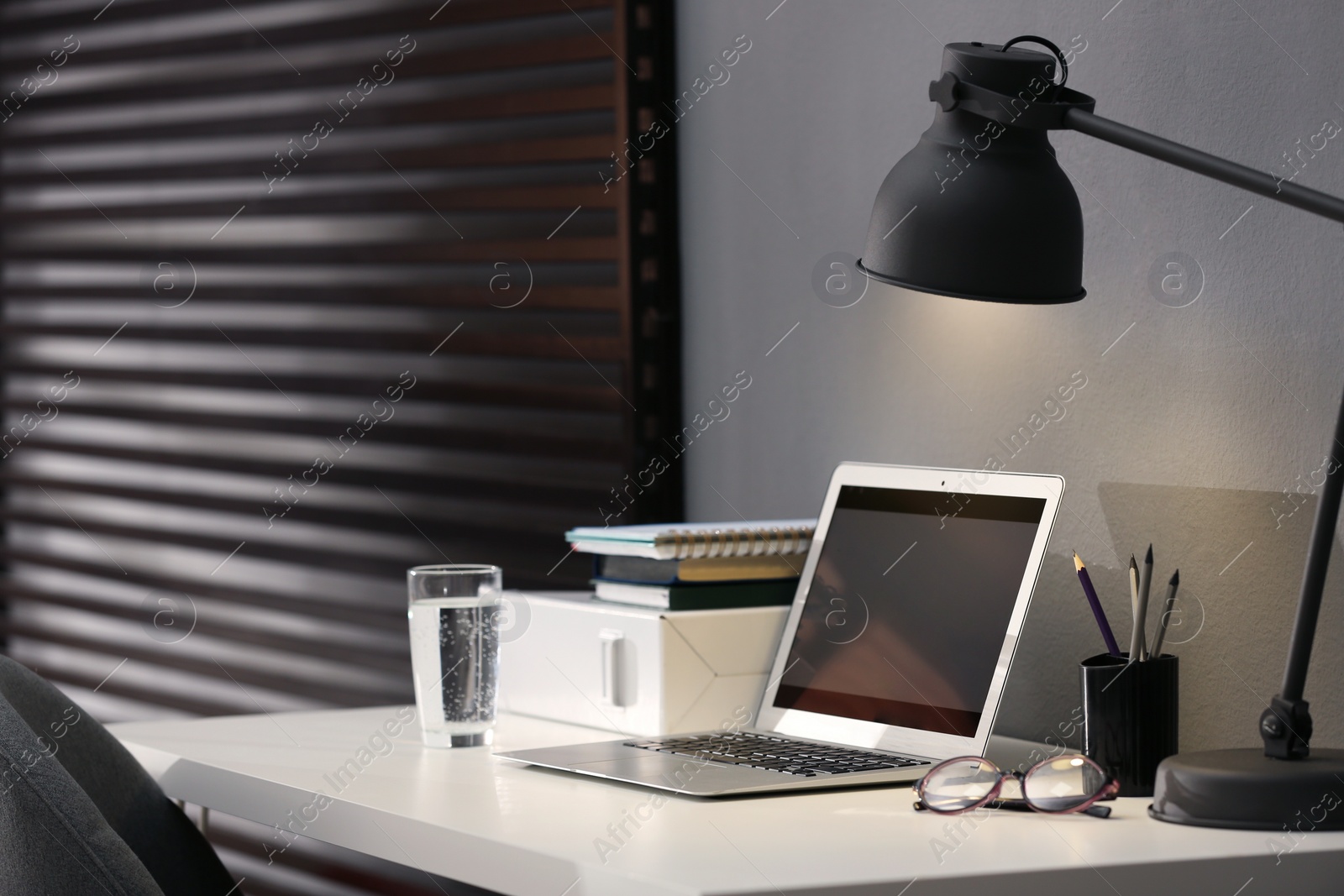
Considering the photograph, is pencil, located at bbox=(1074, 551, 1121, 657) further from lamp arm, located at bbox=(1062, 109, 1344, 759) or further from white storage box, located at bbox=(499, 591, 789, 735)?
white storage box, located at bbox=(499, 591, 789, 735)

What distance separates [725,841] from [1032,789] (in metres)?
0.27

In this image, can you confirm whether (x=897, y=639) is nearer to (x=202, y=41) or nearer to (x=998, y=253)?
(x=998, y=253)

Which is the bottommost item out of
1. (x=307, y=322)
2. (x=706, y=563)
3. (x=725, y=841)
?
(x=725, y=841)

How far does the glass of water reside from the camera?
1527 millimetres

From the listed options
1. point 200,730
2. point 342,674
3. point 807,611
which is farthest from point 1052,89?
point 342,674

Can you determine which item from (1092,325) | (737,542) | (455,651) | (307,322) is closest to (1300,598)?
(1092,325)

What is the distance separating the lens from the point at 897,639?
4.91 feet

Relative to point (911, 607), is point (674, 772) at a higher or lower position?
lower

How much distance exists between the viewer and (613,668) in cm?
161

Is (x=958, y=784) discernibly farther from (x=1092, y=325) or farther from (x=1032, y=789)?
(x=1092, y=325)

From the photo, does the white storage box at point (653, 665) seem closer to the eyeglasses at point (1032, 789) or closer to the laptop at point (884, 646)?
the laptop at point (884, 646)

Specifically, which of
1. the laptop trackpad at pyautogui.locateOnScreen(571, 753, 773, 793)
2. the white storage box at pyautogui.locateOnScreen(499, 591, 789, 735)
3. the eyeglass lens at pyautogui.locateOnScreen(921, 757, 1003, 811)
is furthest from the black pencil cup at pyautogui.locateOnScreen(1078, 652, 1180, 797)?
the white storage box at pyautogui.locateOnScreen(499, 591, 789, 735)

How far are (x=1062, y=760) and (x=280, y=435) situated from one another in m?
1.70

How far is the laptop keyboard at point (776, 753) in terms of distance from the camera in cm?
134
